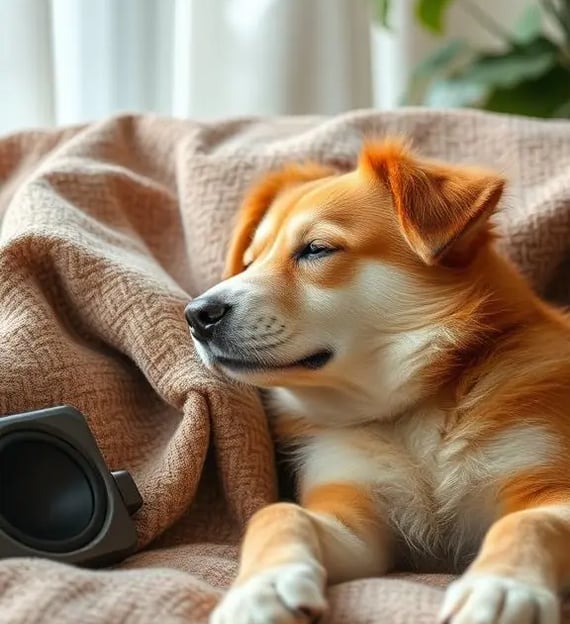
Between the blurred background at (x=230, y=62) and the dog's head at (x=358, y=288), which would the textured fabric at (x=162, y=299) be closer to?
the dog's head at (x=358, y=288)

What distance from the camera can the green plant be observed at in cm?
220

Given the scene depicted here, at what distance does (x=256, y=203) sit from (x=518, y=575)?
72cm

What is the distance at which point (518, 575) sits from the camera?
87 centimetres

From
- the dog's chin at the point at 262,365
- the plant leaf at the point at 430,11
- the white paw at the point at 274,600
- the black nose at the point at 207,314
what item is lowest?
the white paw at the point at 274,600

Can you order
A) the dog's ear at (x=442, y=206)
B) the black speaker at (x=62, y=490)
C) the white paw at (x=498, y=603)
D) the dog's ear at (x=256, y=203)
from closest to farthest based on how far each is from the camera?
1. the white paw at (x=498, y=603)
2. the black speaker at (x=62, y=490)
3. the dog's ear at (x=442, y=206)
4. the dog's ear at (x=256, y=203)

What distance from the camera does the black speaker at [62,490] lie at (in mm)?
1052

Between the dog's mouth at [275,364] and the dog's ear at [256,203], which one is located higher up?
the dog's ear at [256,203]

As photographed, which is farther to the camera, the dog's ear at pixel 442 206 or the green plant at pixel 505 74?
the green plant at pixel 505 74

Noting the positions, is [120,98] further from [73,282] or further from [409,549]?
[409,549]

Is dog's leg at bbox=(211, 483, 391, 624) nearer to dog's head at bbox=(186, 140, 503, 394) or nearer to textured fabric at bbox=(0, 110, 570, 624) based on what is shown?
textured fabric at bbox=(0, 110, 570, 624)

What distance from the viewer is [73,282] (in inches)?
50.3

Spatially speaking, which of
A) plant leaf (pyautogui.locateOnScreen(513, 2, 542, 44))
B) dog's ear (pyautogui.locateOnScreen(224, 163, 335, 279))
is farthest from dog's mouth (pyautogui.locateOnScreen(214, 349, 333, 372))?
plant leaf (pyautogui.locateOnScreen(513, 2, 542, 44))

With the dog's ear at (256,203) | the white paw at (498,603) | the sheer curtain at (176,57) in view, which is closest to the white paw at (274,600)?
the white paw at (498,603)

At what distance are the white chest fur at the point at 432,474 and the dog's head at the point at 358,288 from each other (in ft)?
0.26
